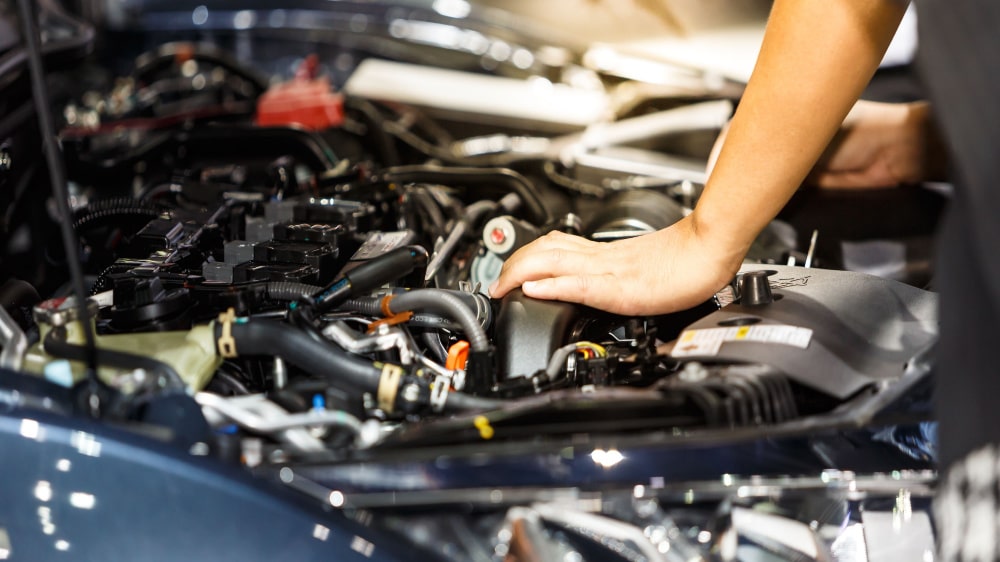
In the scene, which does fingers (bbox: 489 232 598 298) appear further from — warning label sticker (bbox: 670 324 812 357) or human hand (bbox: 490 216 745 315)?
warning label sticker (bbox: 670 324 812 357)

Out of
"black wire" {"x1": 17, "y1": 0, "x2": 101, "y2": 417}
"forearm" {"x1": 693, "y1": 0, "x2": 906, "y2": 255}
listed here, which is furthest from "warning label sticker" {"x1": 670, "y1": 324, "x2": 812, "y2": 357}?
"black wire" {"x1": 17, "y1": 0, "x2": 101, "y2": 417}

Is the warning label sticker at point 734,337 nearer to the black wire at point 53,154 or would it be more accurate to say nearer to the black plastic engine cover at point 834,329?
the black plastic engine cover at point 834,329

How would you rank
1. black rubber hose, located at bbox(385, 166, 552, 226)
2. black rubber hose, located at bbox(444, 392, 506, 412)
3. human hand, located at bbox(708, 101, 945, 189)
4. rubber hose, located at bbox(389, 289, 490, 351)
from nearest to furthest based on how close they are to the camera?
black rubber hose, located at bbox(444, 392, 506, 412) < rubber hose, located at bbox(389, 289, 490, 351) < black rubber hose, located at bbox(385, 166, 552, 226) < human hand, located at bbox(708, 101, 945, 189)

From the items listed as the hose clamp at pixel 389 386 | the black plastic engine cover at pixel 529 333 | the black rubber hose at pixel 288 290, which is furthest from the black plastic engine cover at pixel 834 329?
the black rubber hose at pixel 288 290

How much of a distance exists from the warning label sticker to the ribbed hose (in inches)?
8.6

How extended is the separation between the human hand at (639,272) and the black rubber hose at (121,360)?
0.41 metres

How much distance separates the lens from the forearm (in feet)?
3.07

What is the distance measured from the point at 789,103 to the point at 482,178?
656 mm

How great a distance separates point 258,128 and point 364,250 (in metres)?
0.59

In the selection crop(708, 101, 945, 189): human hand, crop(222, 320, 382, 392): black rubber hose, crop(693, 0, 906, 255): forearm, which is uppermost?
crop(708, 101, 945, 189): human hand

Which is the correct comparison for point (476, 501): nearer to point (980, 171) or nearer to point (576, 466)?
point (576, 466)

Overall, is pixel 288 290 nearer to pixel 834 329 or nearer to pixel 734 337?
pixel 734 337

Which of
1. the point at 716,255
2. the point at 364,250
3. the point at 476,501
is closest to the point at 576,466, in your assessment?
the point at 476,501

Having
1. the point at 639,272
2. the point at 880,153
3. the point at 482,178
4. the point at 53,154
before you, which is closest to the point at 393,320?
the point at 639,272
